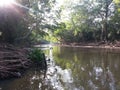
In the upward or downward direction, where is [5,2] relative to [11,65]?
upward

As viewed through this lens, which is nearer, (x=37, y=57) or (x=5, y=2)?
(x=37, y=57)

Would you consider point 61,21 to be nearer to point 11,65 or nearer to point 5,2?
point 5,2

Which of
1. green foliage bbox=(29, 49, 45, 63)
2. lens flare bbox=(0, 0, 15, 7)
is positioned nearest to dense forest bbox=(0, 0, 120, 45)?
lens flare bbox=(0, 0, 15, 7)

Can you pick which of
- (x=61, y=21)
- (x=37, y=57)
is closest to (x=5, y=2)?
(x=37, y=57)

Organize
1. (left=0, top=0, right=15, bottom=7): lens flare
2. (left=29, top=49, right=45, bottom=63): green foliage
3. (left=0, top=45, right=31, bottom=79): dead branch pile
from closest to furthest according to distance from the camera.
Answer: (left=0, top=45, right=31, bottom=79): dead branch pile < (left=29, top=49, right=45, bottom=63): green foliage < (left=0, top=0, right=15, bottom=7): lens flare

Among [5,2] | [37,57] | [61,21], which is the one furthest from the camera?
[61,21]

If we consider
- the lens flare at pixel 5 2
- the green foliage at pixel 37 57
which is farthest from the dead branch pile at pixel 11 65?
the lens flare at pixel 5 2

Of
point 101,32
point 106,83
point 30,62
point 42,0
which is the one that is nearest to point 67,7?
point 101,32

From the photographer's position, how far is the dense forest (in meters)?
22.1

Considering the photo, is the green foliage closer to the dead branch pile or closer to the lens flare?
the dead branch pile

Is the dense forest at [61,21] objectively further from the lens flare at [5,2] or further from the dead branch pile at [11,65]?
the dead branch pile at [11,65]

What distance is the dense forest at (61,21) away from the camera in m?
22.1

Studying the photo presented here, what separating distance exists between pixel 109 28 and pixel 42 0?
2213 centimetres

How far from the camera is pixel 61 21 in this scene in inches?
1997
